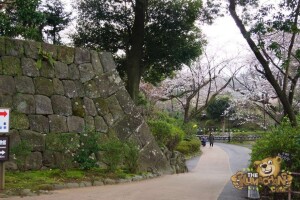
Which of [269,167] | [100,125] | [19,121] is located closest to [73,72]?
[100,125]

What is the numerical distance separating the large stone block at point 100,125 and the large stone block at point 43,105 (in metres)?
1.46

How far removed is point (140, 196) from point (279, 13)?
5669 mm

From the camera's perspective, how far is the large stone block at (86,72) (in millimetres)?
10555

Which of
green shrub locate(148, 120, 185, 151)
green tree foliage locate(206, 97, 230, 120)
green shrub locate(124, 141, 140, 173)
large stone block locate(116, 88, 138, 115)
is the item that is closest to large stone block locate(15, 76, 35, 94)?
large stone block locate(116, 88, 138, 115)

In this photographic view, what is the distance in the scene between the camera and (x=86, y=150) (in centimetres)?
910

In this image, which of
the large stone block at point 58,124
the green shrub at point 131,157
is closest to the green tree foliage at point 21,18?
the large stone block at point 58,124

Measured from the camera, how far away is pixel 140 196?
7.01 metres

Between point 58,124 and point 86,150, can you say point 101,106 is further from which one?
point 86,150

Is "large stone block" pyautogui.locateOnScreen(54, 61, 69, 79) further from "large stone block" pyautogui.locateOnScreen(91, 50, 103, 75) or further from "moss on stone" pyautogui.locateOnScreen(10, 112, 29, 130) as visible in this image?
"moss on stone" pyautogui.locateOnScreen(10, 112, 29, 130)

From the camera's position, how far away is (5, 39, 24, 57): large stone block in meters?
9.35

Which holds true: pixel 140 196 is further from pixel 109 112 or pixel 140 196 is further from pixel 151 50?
pixel 151 50

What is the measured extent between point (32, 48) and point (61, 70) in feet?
3.27

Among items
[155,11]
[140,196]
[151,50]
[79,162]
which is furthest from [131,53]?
[140,196]

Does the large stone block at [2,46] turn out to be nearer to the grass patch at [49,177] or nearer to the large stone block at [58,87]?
the large stone block at [58,87]
